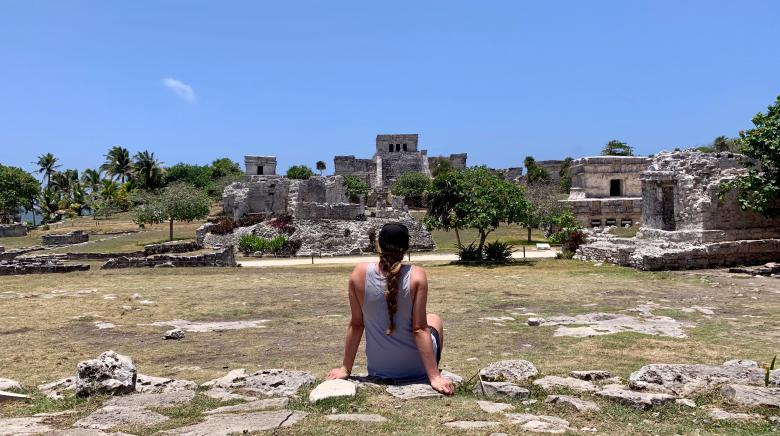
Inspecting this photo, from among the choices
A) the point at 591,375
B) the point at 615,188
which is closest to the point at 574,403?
the point at 591,375

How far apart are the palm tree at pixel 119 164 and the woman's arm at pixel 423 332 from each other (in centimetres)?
8103

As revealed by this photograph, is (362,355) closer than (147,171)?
Yes

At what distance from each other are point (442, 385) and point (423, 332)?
1.51ft

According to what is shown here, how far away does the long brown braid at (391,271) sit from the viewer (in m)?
4.82

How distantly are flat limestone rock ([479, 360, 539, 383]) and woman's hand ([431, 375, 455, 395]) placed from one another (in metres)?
0.67

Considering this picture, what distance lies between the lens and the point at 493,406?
470 cm

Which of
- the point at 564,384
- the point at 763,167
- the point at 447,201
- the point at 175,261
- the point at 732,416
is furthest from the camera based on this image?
the point at 447,201

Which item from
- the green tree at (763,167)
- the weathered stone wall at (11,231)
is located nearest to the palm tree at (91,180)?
the weathered stone wall at (11,231)

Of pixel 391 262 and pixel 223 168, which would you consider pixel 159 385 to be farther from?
pixel 223 168

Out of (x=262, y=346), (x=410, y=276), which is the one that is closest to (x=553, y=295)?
(x=262, y=346)

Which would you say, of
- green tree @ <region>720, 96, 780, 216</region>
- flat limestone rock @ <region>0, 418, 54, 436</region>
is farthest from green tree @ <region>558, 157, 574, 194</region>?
flat limestone rock @ <region>0, 418, 54, 436</region>

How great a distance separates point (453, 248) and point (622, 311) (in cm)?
2087

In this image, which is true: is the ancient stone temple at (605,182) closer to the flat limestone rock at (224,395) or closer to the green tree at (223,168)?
the flat limestone rock at (224,395)

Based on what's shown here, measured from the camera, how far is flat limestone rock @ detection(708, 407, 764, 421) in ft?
14.6
